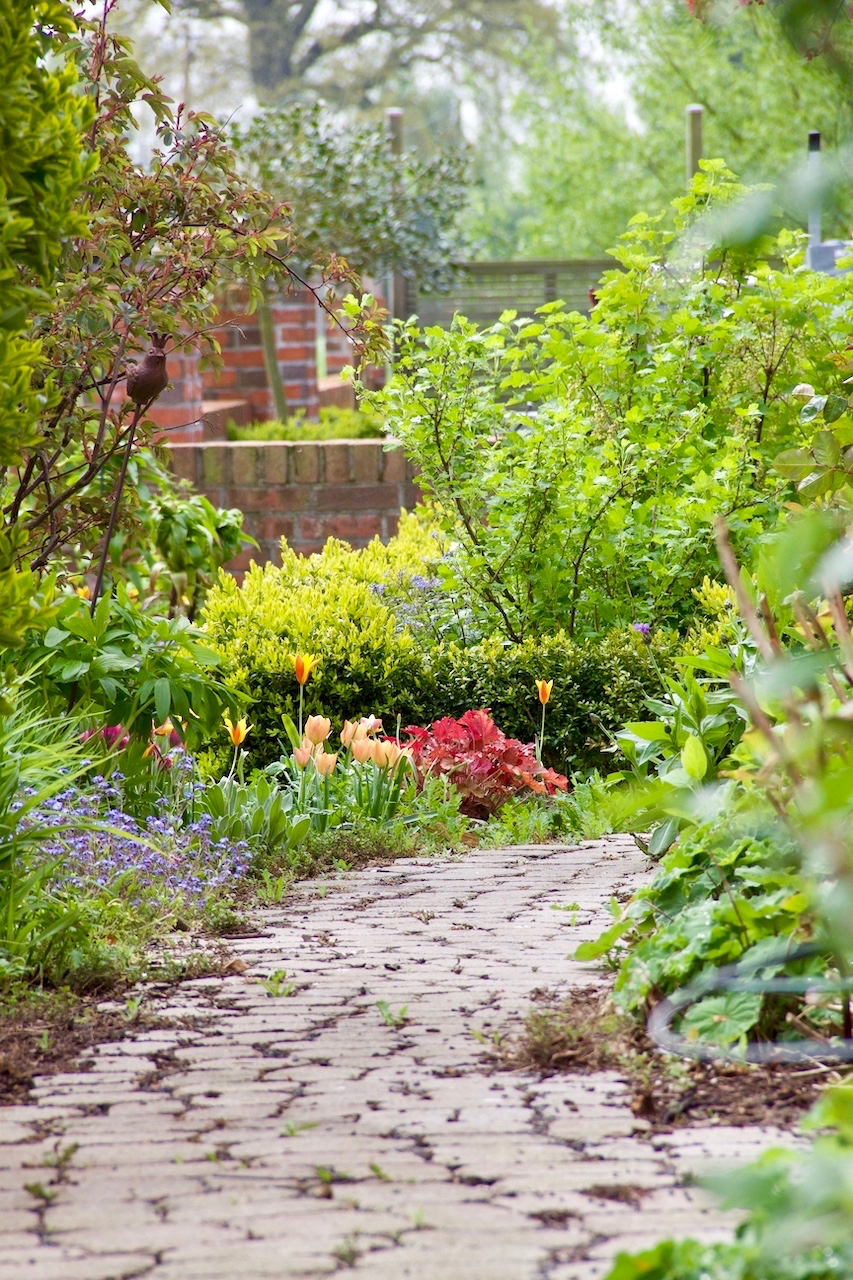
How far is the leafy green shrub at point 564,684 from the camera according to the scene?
5.38 metres

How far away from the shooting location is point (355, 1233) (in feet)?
6.41

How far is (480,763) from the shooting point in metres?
4.93

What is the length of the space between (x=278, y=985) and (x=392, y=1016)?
1.05 ft

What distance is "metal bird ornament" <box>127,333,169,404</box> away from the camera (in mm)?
4551

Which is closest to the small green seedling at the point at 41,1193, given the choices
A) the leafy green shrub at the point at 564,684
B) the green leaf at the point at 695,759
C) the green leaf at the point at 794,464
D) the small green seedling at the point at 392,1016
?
the small green seedling at the point at 392,1016

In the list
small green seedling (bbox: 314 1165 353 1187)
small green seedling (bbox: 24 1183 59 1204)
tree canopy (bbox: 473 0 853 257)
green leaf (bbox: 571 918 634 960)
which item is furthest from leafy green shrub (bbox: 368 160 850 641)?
tree canopy (bbox: 473 0 853 257)

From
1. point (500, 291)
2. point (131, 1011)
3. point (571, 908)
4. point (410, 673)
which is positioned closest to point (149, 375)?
point (410, 673)

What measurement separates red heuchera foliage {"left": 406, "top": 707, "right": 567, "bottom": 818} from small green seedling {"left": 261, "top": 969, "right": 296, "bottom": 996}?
1.79m

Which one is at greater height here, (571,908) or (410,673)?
(410,673)

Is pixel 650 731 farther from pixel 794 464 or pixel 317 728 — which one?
pixel 317 728

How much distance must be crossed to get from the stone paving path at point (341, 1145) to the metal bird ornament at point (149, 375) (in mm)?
2052

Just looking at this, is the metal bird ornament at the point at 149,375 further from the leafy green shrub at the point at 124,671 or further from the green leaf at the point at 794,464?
the green leaf at the point at 794,464

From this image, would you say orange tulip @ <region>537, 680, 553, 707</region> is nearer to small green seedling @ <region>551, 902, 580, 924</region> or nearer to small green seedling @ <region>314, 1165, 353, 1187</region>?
small green seedling @ <region>551, 902, 580, 924</region>

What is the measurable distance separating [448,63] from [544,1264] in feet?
96.8
